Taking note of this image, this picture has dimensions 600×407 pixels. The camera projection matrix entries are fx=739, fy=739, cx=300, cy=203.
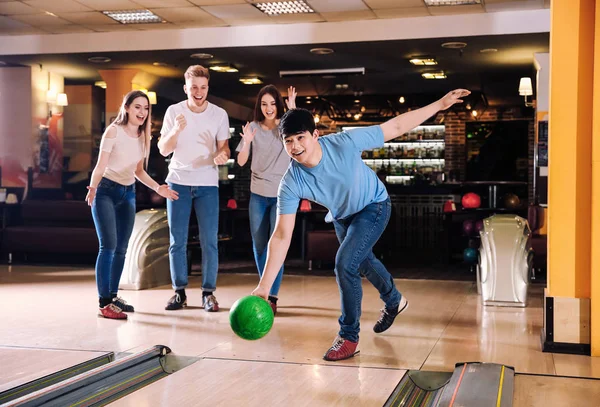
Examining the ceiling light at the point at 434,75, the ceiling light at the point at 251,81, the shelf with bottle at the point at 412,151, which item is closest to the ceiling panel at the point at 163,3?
the ceiling light at the point at 251,81

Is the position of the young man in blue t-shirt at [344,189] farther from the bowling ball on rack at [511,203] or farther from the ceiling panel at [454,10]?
the bowling ball on rack at [511,203]

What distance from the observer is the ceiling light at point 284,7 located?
8.77 meters

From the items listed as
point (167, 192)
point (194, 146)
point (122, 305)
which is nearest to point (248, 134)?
point (194, 146)

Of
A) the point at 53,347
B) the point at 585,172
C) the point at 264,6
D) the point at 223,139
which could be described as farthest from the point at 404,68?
the point at 53,347

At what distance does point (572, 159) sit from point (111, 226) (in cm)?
290

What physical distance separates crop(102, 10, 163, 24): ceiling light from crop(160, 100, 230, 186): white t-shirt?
4.54 meters

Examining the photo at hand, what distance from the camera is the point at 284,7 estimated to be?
29.4ft

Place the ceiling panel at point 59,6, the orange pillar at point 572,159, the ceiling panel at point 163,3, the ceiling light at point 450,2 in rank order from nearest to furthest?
the orange pillar at point 572,159 < the ceiling light at point 450,2 < the ceiling panel at point 163,3 < the ceiling panel at point 59,6

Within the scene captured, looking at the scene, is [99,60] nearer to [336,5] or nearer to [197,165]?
[336,5]

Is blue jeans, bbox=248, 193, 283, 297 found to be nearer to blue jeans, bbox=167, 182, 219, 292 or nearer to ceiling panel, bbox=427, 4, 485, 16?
blue jeans, bbox=167, 182, 219, 292

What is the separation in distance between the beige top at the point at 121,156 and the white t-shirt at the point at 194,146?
30 cm

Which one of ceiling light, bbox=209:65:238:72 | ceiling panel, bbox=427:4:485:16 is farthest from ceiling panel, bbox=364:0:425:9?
ceiling light, bbox=209:65:238:72

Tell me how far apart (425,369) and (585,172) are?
1421mm

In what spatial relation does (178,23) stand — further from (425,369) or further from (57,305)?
(425,369)
